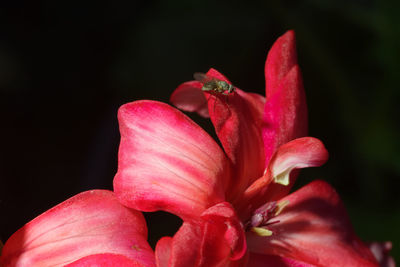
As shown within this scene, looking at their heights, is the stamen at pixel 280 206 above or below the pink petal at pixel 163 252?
below

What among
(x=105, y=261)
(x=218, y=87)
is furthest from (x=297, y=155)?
(x=105, y=261)

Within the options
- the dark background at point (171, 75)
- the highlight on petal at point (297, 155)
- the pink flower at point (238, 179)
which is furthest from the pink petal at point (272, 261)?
the dark background at point (171, 75)

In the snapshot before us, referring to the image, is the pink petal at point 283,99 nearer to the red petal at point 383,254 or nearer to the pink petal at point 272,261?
the pink petal at point 272,261

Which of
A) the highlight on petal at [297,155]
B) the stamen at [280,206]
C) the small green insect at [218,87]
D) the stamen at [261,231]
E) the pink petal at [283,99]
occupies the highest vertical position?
the small green insect at [218,87]

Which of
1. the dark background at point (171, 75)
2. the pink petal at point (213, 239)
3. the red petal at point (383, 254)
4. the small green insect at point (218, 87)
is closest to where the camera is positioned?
the pink petal at point (213, 239)

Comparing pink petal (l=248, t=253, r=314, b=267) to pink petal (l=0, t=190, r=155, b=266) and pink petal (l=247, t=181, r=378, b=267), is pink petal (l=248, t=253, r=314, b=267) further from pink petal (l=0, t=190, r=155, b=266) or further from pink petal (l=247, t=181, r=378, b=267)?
pink petal (l=0, t=190, r=155, b=266)

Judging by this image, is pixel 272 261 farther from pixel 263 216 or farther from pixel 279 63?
pixel 279 63
